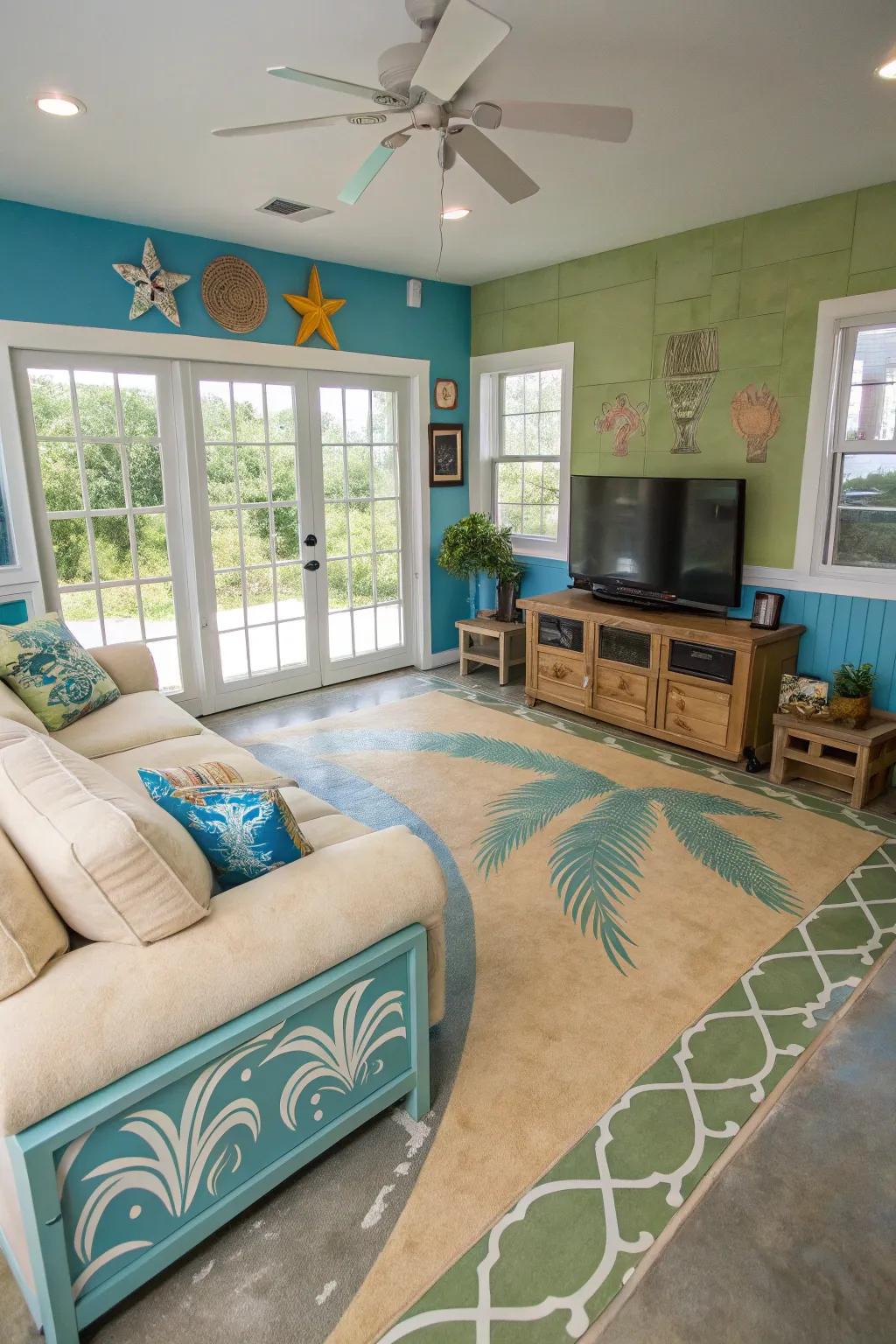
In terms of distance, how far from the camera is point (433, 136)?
9.39 feet

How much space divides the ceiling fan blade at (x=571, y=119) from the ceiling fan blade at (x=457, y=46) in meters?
0.19

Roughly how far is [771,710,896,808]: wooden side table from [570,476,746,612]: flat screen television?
2.60 feet

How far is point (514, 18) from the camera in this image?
2.12 metres

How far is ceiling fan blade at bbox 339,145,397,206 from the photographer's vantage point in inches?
95.0

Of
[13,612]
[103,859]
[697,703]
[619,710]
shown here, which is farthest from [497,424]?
[103,859]

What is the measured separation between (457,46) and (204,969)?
2113 mm

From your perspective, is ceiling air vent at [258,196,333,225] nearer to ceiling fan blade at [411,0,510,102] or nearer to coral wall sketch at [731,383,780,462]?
ceiling fan blade at [411,0,510,102]

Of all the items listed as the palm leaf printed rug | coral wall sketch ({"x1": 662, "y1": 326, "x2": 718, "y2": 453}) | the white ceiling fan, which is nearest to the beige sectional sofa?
the palm leaf printed rug

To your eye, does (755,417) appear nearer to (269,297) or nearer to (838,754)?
(838,754)

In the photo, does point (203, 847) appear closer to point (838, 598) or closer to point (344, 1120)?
point (344, 1120)

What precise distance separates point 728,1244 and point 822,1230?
0.21 m

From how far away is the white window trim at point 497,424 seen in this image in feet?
16.8

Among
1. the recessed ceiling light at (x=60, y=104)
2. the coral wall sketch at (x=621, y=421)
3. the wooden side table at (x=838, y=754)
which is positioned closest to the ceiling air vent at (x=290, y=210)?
the recessed ceiling light at (x=60, y=104)

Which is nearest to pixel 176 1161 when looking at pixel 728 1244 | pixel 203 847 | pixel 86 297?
pixel 203 847
